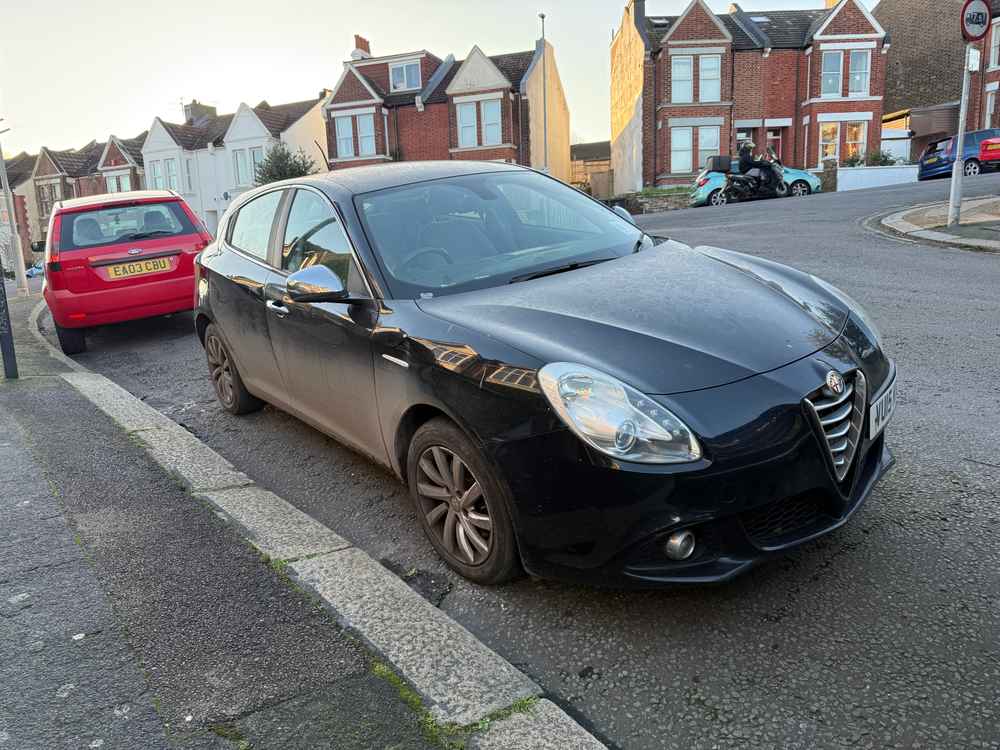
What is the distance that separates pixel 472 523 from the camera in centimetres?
299

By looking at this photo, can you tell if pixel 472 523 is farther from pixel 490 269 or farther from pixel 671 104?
pixel 671 104

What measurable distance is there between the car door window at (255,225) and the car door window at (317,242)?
306 mm

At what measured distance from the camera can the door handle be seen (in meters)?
4.21

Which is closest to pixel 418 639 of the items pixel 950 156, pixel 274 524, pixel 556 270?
pixel 274 524

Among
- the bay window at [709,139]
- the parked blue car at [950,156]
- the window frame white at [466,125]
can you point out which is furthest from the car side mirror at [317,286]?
the window frame white at [466,125]

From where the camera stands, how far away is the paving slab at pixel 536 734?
215 centimetres

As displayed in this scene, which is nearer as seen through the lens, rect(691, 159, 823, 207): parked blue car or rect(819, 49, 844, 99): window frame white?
rect(691, 159, 823, 207): parked blue car

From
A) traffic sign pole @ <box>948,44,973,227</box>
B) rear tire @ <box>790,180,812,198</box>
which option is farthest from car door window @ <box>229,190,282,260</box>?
rear tire @ <box>790,180,812,198</box>

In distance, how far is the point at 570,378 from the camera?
2561 mm

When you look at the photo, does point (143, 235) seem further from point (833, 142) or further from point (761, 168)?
point (833, 142)

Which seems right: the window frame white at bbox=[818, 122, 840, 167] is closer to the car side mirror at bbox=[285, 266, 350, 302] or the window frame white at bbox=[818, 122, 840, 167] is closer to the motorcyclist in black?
the motorcyclist in black

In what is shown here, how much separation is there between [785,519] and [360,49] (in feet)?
160

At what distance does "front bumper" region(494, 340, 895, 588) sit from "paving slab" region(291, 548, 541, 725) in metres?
0.40

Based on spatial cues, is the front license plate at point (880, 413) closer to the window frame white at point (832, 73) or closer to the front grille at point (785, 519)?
the front grille at point (785, 519)
